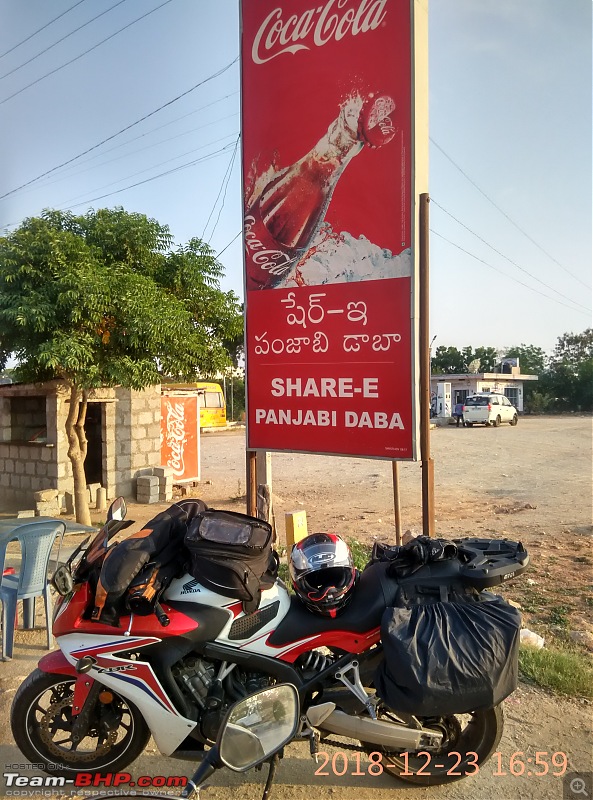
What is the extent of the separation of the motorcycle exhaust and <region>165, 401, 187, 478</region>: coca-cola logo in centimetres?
1049

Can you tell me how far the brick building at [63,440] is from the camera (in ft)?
33.4

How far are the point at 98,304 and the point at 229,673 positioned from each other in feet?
20.9

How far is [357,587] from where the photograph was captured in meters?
2.74

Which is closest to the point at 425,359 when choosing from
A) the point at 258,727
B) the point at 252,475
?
the point at 252,475

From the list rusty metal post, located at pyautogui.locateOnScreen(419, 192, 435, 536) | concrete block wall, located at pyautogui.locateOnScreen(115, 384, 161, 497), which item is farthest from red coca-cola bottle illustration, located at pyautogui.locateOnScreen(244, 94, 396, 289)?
concrete block wall, located at pyautogui.locateOnScreen(115, 384, 161, 497)

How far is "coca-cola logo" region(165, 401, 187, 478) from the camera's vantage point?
41.5 ft

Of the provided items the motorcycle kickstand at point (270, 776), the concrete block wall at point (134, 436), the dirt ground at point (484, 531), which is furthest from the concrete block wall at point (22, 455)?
the motorcycle kickstand at point (270, 776)

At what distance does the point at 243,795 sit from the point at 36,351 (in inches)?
272

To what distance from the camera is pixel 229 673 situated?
257 centimetres

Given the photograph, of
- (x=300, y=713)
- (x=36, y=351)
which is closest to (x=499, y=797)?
(x=300, y=713)

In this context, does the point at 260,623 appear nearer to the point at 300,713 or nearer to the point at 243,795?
the point at 300,713

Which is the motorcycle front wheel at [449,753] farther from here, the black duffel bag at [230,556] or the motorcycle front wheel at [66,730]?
the motorcycle front wheel at [66,730]

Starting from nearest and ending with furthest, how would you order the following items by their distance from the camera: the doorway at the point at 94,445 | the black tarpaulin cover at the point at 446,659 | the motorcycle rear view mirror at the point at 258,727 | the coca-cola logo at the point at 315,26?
the motorcycle rear view mirror at the point at 258,727 → the black tarpaulin cover at the point at 446,659 → the coca-cola logo at the point at 315,26 → the doorway at the point at 94,445

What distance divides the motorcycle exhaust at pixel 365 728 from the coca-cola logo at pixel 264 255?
3373 mm
